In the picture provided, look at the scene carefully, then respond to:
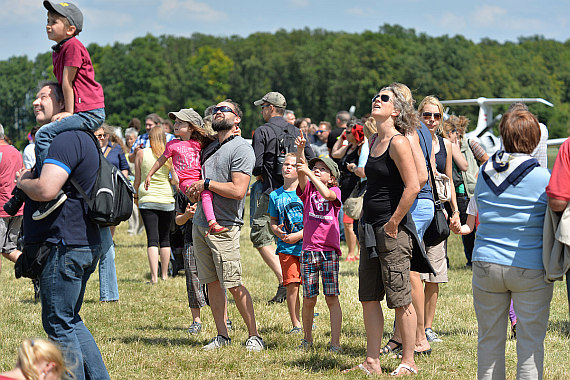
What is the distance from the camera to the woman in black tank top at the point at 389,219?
4836 millimetres

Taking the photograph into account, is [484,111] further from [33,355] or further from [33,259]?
[33,355]

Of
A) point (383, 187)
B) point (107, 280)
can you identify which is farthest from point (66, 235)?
point (107, 280)

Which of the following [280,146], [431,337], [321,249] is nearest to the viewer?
[321,249]

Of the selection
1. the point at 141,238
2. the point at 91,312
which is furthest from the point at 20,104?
the point at 91,312

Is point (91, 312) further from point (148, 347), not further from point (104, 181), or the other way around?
point (104, 181)

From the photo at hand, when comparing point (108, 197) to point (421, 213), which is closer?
point (108, 197)

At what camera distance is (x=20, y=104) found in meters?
102

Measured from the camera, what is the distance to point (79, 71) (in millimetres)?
4195

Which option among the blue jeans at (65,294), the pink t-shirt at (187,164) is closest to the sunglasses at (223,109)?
the pink t-shirt at (187,164)

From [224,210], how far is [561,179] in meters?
2.80

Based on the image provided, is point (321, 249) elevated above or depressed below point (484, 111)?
below

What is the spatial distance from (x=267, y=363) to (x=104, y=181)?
2.34m

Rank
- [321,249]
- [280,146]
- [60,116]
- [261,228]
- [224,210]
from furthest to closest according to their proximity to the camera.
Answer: [261,228]
[280,146]
[321,249]
[224,210]
[60,116]

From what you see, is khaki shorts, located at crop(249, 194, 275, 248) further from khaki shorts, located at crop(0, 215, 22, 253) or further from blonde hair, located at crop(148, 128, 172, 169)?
khaki shorts, located at crop(0, 215, 22, 253)
